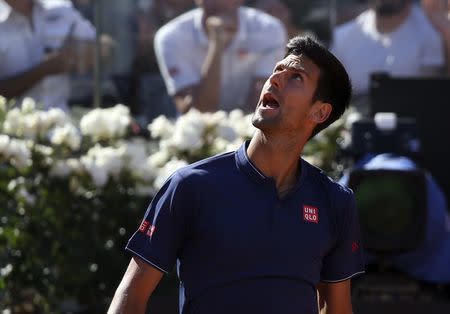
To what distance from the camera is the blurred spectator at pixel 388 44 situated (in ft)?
22.0

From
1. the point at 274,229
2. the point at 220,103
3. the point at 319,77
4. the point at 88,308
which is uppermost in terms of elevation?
Answer: the point at 319,77

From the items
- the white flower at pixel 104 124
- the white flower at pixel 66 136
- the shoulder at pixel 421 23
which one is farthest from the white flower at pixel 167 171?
the shoulder at pixel 421 23

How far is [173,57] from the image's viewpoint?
21.7ft

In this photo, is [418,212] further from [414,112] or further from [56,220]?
[56,220]

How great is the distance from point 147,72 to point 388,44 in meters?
1.38

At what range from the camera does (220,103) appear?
6.64 meters

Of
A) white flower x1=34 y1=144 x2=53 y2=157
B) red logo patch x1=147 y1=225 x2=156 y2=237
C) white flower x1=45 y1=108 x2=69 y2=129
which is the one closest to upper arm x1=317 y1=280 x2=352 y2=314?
red logo patch x1=147 y1=225 x2=156 y2=237

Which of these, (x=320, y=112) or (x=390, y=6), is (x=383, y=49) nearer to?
(x=390, y=6)

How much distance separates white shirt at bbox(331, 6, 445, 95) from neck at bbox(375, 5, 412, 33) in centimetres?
2

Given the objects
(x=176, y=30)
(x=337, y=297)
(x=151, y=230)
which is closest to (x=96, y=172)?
(x=176, y=30)

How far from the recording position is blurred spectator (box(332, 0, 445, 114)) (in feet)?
22.0

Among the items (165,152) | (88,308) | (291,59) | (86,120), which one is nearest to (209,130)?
(165,152)

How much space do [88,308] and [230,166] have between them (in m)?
2.93

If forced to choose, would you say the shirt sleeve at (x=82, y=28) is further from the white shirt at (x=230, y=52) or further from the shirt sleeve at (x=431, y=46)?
the shirt sleeve at (x=431, y=46)
